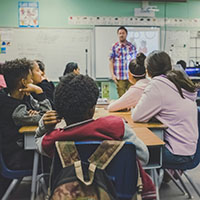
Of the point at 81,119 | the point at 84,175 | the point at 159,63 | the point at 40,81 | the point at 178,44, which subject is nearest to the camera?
the point at 84,175

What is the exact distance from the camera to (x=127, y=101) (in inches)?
100.0

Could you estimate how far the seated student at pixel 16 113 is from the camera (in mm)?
1917

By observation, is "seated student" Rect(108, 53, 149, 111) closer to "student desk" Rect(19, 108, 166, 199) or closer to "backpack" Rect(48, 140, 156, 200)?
"student desk" Rect(19, 108, 166, 199)

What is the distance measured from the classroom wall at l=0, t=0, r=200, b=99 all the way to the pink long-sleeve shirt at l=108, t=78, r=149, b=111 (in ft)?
10.1

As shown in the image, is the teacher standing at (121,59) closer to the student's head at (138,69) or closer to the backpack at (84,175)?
the student's head at (138,69)

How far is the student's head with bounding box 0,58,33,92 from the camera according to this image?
2008mm

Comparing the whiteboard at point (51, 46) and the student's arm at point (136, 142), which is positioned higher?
the whiteboard at point (51, 46)

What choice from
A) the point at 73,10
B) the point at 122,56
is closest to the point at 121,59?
the point at 122,56

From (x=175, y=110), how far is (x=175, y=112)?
0.05 ft

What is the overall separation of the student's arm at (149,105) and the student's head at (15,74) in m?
0.85

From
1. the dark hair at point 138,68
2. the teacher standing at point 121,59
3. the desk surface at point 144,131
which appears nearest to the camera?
the desk surface at point 144,131

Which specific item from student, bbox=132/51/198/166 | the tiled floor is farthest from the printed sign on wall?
student, bbox=132/51/198/166

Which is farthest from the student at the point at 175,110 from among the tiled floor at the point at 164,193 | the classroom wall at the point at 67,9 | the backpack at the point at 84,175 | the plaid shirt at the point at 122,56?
the classroom wall at the point at 67,9

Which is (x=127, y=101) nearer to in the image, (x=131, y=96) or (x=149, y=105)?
(x=131, y=96)
